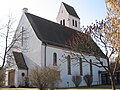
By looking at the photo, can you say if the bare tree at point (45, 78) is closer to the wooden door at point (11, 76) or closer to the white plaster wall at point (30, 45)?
the white plaster wall at point (30, 45)

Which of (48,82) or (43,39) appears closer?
(48,82)

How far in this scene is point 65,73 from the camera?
1444 inches

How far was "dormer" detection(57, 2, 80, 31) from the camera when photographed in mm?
52469

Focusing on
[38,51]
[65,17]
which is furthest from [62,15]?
[38,51]

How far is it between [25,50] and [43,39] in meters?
4.22

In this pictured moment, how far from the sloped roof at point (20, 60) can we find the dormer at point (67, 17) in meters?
19.9

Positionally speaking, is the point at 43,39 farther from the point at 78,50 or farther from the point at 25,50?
the point at 78,50

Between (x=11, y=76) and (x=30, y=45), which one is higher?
(x=30, y=45)

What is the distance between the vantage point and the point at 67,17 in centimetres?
5256

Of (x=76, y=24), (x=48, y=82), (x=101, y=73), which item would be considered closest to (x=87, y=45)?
(x=48, y=82)

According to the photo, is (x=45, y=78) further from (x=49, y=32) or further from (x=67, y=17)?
(x=67, y=17)

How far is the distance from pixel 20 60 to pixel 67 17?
73.3ft

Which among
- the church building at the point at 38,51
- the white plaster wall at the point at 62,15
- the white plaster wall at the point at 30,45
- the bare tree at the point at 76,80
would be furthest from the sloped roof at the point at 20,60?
the white plaster wall at the point at 62,15

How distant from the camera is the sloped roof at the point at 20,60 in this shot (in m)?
33.0
